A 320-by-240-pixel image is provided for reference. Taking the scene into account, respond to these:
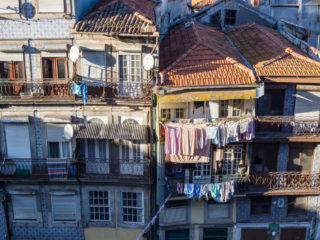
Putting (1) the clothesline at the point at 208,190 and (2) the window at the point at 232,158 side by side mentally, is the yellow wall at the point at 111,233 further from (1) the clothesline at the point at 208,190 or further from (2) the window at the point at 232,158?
(2) the window at the point at 232,158

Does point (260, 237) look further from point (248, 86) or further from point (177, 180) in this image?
point (248, 86)

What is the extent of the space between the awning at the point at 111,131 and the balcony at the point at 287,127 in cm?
669

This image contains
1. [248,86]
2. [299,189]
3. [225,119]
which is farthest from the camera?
[299,189]

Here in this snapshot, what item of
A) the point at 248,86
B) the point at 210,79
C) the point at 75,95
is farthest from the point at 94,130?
the point at 248,86

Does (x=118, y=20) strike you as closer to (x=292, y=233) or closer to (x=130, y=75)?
(x=130, y=75)

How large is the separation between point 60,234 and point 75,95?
28.4ft

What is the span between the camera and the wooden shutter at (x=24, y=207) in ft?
68.0

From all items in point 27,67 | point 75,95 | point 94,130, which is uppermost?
point 27,67

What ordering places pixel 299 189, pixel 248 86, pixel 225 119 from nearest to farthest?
pixel 248 86, pixel 225 119, pixel 299 189

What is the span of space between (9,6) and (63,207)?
11.5 meters

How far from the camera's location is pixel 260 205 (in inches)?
860

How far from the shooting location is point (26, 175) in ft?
64.8

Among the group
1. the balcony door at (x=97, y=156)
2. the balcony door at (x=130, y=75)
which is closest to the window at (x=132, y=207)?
the balcony door at (x=97, y=156)

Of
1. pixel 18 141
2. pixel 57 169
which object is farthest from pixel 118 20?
pixel 18 141
